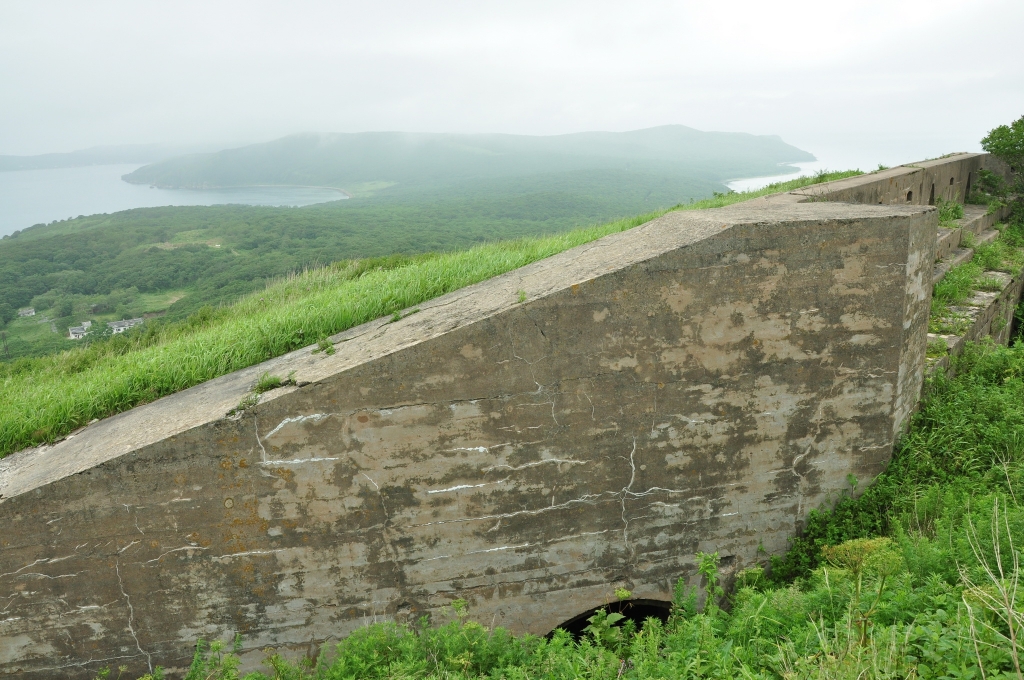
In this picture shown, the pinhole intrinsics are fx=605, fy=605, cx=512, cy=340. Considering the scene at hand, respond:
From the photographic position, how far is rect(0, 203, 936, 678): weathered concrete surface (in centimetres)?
395

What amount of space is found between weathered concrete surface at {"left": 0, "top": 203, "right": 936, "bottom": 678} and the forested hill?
74.1 m

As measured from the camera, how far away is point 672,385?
4.26 m

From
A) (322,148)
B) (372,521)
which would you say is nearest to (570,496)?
(372,521)

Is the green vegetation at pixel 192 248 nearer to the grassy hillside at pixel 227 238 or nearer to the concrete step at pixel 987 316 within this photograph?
the grassy hillside at pixel 227 238

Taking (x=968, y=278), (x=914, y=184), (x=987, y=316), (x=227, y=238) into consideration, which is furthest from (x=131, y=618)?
(x=227, y=238)

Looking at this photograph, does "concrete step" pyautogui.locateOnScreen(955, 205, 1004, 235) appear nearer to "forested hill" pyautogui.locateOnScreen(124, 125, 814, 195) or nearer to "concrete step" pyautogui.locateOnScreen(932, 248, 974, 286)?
"concrete step" pyautogui.locateOnScreen(932, 248, 974, 286)

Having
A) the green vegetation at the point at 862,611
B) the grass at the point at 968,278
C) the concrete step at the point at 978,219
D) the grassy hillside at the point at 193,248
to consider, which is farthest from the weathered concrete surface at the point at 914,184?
the grassy hillside at the point at 193,248

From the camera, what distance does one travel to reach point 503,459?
4.22 metres

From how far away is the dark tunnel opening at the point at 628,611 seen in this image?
4684 mm

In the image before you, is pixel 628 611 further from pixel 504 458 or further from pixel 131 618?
pixel 131 618

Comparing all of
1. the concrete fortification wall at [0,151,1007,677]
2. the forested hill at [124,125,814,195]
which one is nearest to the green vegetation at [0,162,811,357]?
the concrete fortification wall at [0,151,1007,677]

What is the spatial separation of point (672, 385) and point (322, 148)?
12438 centimetres

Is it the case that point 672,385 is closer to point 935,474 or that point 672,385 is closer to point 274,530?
point 935,474

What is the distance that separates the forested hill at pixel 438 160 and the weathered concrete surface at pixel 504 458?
243ft
